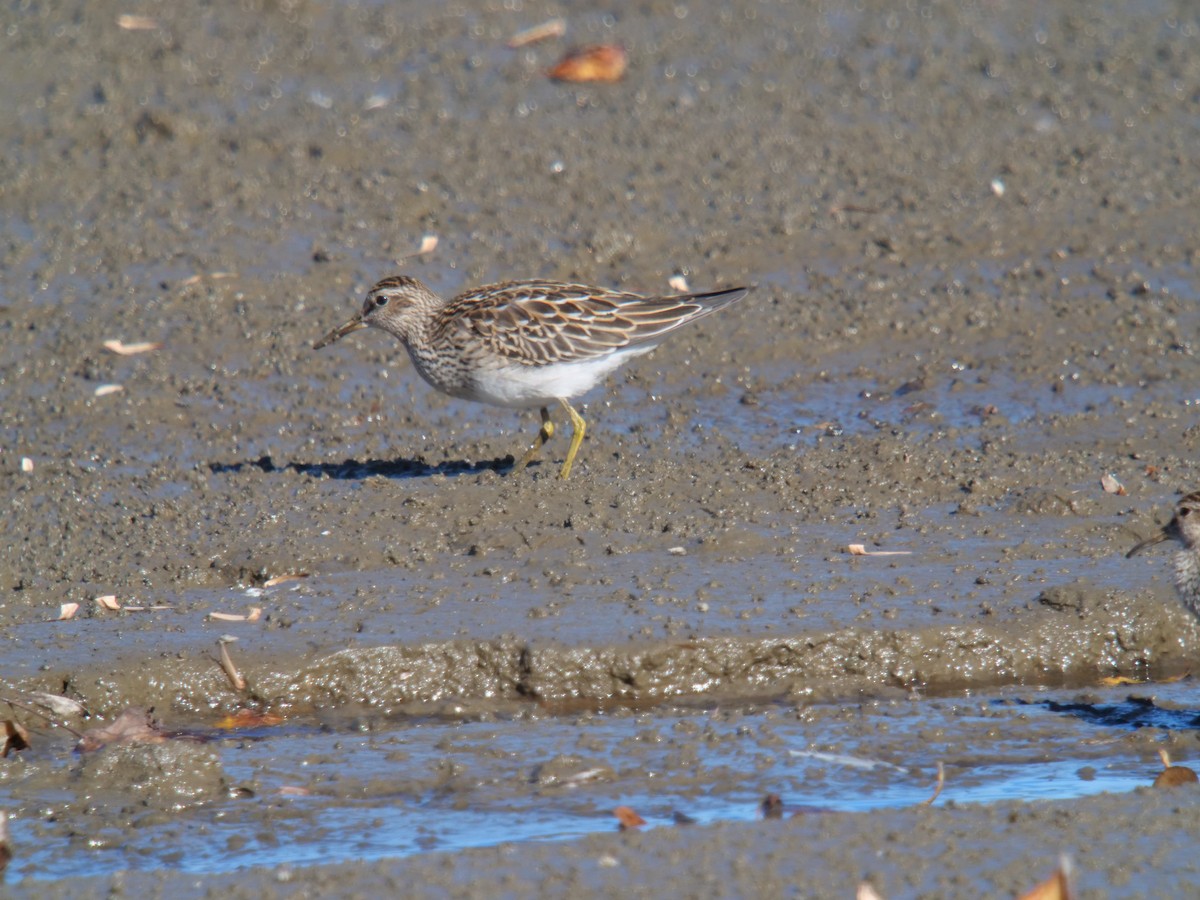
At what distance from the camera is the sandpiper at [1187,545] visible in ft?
18.9

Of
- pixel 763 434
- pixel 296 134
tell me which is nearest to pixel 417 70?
pixel 296 134

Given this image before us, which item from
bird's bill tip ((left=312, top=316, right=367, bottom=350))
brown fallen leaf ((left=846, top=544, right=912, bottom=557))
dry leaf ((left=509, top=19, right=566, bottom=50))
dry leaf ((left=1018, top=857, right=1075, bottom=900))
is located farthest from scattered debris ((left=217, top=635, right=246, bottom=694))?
dry leaf ((left=509, top=19, right=566, bottom=50))

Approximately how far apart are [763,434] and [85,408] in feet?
12.0

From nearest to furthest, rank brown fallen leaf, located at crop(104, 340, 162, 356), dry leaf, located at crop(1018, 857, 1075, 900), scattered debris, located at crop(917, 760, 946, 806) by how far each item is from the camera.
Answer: dry leaf, located at crop(1018, 857, 1075, 900) < scattered debris, located at crop(917, 760, 946, 806) < brown fallen leaf, located at crop(104, 340, 162, 356)

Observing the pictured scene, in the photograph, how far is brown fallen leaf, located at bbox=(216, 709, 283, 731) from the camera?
572cm

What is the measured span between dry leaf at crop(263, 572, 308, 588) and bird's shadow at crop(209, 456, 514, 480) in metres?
1.12

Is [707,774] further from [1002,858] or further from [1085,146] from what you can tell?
[1085,146]

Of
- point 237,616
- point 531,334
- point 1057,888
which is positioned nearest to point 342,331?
point 531,334

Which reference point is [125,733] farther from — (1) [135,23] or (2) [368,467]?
(1) [135,23]

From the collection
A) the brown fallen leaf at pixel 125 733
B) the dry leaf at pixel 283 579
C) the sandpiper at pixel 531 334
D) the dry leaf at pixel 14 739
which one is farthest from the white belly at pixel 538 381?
→ the dry leaf at pixel 14 739

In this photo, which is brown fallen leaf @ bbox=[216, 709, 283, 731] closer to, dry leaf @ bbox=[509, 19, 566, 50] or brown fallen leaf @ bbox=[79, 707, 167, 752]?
brown fallen leaf @ bbox=[79, 707, 167, 752]

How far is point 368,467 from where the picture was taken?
7859 millimetres

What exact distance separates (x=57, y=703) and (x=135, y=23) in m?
8.74

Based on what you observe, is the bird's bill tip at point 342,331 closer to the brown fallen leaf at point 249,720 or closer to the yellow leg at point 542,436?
the yellow leg at point 542,436
